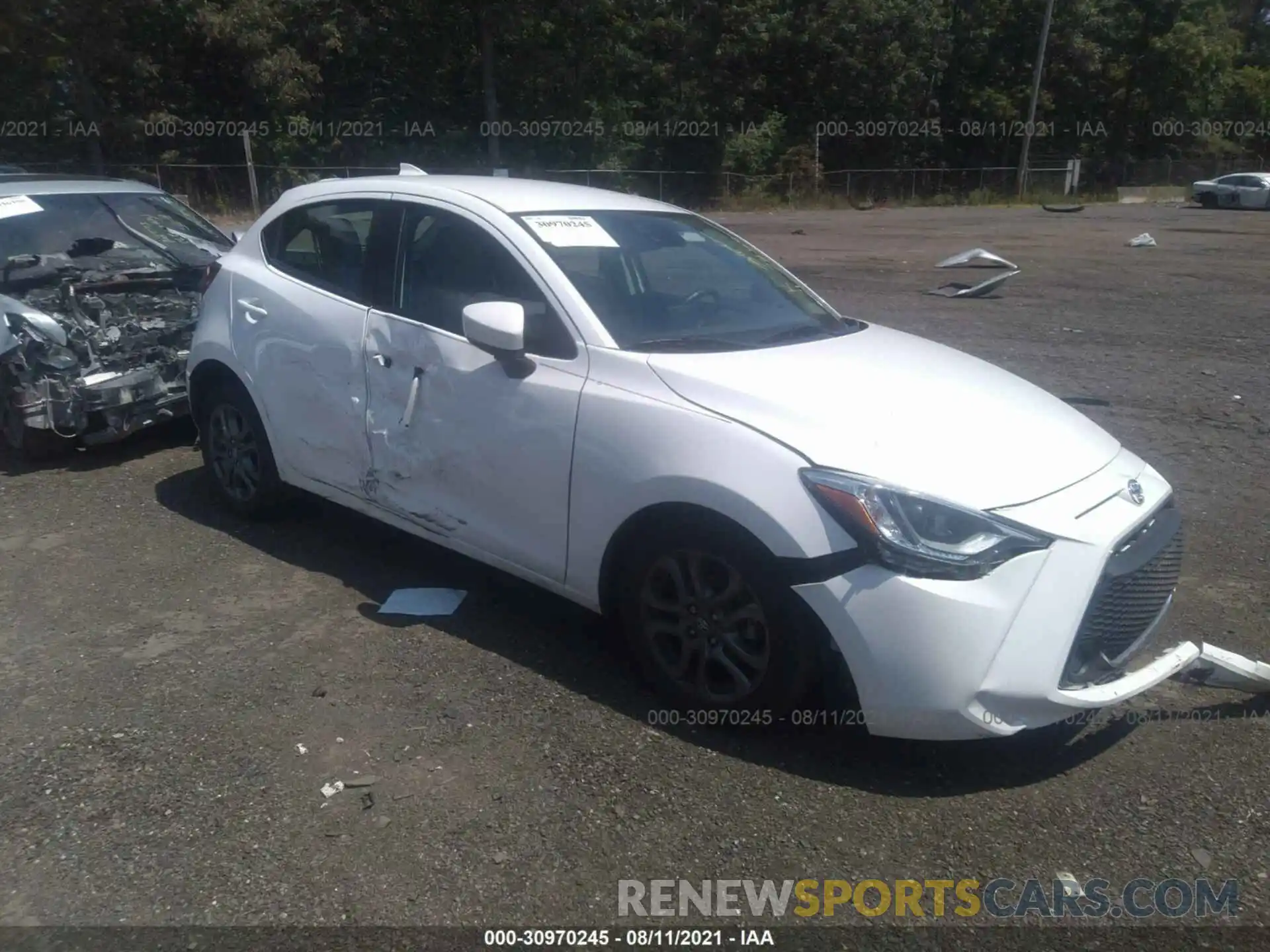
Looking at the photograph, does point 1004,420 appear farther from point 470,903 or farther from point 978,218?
point 978,218

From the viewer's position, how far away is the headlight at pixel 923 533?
10.5 feet

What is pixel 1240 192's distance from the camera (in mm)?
40938

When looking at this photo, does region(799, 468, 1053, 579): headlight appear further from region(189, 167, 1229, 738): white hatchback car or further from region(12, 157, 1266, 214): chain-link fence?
region(12, 157, 1266, 214): chain-link fence

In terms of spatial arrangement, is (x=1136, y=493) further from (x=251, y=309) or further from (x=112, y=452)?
(x=112, y=452)

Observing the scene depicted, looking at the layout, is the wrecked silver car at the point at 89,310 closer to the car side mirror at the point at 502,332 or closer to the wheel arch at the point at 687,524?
the car side mirror at the point at 502,332

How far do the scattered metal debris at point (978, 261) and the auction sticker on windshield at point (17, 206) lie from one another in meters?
12.0

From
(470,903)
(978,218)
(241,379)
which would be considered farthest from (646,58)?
(470,903)

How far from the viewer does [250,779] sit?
11.5 ft

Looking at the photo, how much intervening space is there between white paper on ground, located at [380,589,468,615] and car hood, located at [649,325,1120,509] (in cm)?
158

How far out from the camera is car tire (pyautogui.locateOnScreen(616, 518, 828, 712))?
3.42m

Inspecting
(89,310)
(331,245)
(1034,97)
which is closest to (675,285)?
(331,245)

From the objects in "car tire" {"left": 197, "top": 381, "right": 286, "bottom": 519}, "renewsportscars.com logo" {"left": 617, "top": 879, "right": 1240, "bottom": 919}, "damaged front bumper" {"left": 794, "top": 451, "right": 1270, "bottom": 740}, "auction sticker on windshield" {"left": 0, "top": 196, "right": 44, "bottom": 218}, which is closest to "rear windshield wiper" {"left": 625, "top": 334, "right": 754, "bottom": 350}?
"damaged front bumper" {"left": 794, "top": 451, "right": 1270, "bottom": 740}

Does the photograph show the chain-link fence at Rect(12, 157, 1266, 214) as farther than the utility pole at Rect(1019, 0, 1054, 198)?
No

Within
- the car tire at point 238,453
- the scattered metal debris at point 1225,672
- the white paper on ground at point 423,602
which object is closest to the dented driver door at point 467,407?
the white paper on ground at point 423,602
